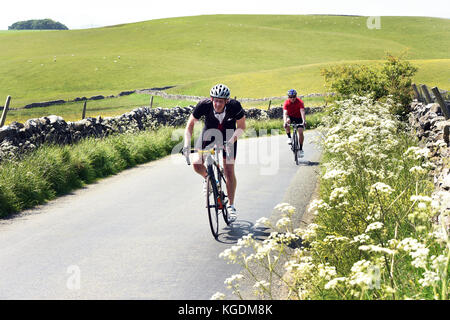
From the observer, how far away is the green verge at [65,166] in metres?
10.2

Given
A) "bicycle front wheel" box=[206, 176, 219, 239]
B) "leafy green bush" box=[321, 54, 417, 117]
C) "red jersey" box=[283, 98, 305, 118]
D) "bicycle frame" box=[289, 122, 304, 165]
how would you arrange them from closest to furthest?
"bicycle front wheel" box=[206, 176, 219, 239], "bicycle frame" box=[289, 122, 304, 165], "red jersey" box=[283, 98, 305, 118], "leafy green bush" box=[321, 54, 417, 117]

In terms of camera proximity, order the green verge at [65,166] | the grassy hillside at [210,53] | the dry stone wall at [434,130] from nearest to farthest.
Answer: the dry stone wall at [434,130] → the green verge at [65,166] → the grassy hillside at [210,53]

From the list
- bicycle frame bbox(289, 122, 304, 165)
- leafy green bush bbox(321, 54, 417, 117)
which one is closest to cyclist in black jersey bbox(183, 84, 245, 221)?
bicycle frame bbox(289, 122, 304, 165)

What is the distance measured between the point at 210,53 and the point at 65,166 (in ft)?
318

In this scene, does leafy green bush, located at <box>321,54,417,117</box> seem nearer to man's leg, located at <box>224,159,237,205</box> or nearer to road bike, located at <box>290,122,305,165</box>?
road bike, located at <box>290,122,305,165</box>

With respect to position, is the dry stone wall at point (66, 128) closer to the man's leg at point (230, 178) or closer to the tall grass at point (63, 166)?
the tall grass at point (63, 166)

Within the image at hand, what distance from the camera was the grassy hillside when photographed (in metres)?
74.6

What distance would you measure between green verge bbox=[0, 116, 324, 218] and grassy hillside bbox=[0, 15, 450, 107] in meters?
45.8

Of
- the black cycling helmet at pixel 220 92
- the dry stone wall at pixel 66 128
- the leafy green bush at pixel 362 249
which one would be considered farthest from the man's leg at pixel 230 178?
the dry stone wall at pixel 66 128

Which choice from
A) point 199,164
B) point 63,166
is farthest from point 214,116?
point 63,166

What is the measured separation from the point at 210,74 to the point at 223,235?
81.1 meters

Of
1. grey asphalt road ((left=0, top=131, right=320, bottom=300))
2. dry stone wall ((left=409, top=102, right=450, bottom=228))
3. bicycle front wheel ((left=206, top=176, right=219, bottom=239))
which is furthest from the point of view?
dry stone wall ((left=409, top=102, right=450, bottom=228))

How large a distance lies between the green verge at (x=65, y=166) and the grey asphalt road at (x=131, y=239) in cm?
38

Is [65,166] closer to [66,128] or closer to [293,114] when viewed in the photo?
[66,128]
